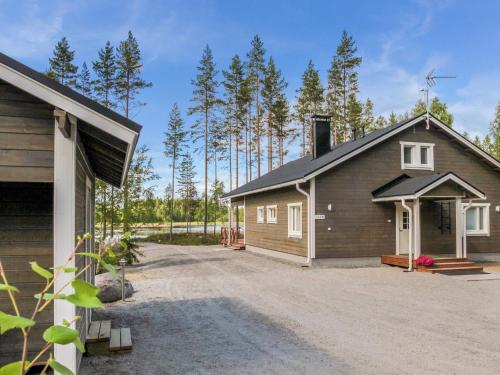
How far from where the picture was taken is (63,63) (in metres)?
26.9

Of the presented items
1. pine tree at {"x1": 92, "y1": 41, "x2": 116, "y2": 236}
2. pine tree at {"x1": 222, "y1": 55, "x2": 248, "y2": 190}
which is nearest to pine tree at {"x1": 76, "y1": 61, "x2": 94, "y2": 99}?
pine tree at {"x1": 92, "y1": 41, "x2": 116, "y2": 236}

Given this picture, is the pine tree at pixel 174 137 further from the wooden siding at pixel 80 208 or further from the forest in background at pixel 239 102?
the wooden siding at pixel 80 208

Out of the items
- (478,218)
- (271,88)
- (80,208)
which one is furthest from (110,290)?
(271,88)

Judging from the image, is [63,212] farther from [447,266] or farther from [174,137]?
[174,137]

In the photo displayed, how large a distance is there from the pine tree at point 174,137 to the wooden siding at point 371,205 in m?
26.1

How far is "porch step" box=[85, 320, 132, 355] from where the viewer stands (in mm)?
5270

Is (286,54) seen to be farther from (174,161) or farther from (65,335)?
(65,335)

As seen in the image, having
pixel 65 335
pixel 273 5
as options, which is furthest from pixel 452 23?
pixel 65 335

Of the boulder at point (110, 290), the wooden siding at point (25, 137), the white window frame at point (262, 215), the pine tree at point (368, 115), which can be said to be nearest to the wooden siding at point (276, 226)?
the white window frame at point (262, 215)

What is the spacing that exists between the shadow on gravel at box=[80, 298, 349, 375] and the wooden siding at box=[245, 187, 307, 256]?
7.03 m

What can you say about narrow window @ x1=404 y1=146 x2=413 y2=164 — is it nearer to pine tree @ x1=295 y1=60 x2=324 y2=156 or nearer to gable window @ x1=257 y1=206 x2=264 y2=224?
gable window @ x1=257 y1=206 x2=264 y2=224

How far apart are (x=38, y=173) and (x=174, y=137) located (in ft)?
116

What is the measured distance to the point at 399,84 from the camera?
113 ft

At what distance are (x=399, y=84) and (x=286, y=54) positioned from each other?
1043 centimetres
